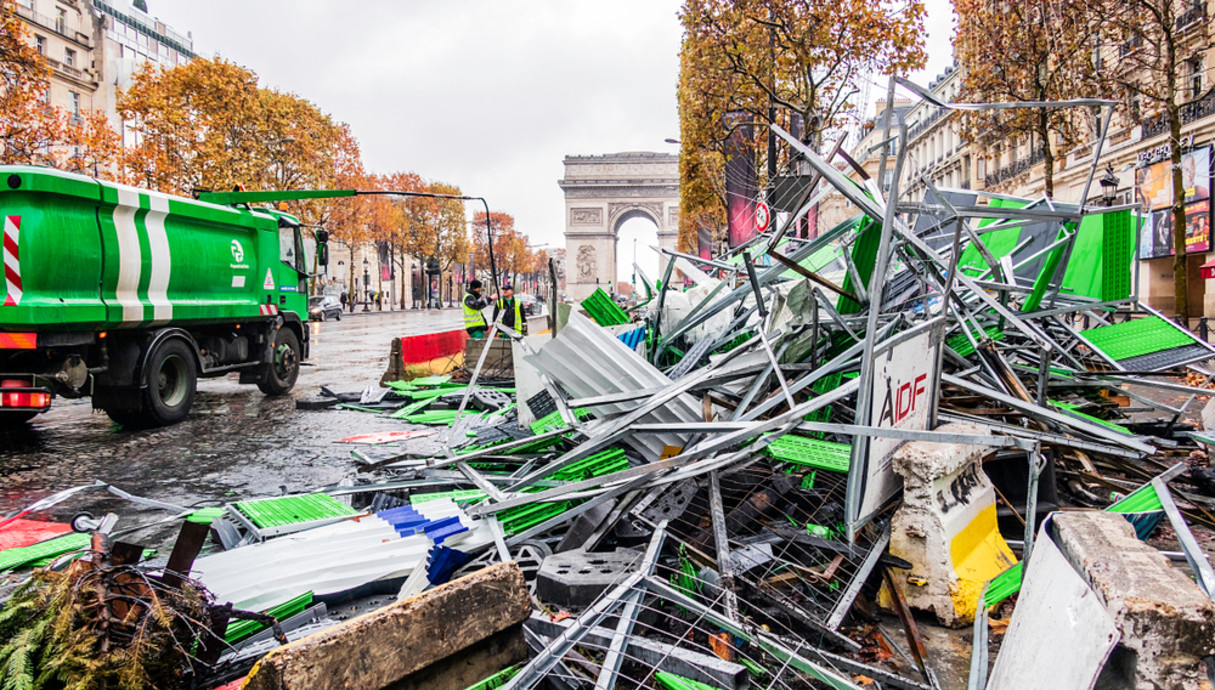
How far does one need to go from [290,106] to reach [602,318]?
95.3ft

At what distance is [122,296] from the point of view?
768cm

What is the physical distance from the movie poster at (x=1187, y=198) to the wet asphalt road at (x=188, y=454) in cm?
2383

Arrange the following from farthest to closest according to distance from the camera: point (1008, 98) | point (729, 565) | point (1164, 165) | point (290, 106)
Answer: point (290, 106) → point (1164, 165) → point (1008, 98) → point (729, 565)

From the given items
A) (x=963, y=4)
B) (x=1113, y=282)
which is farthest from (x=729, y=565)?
(x=963, y=4)

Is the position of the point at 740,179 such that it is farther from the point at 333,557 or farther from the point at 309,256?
the point at 333,557

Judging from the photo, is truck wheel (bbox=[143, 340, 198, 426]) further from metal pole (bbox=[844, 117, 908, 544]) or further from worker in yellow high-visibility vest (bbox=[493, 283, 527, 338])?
metal pole (bbox=[844, 117, 908, 544])

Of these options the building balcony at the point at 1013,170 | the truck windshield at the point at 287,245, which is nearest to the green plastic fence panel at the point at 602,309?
the truck windshield at the point at 287,245

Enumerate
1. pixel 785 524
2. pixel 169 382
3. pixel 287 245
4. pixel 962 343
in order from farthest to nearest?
pixel 287 245 → pixel 169 382 → pixel 962 343 → pixel 785 524

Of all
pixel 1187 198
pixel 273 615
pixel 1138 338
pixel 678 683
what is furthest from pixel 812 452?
pixel 1187 198

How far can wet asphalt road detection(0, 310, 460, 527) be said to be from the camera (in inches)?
210

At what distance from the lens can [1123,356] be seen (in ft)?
17.6

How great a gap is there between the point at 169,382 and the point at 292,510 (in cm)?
561

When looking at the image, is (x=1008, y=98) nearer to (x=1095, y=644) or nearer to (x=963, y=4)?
(x=963, y=4)

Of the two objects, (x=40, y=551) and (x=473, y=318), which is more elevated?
(x=473, y=318)
